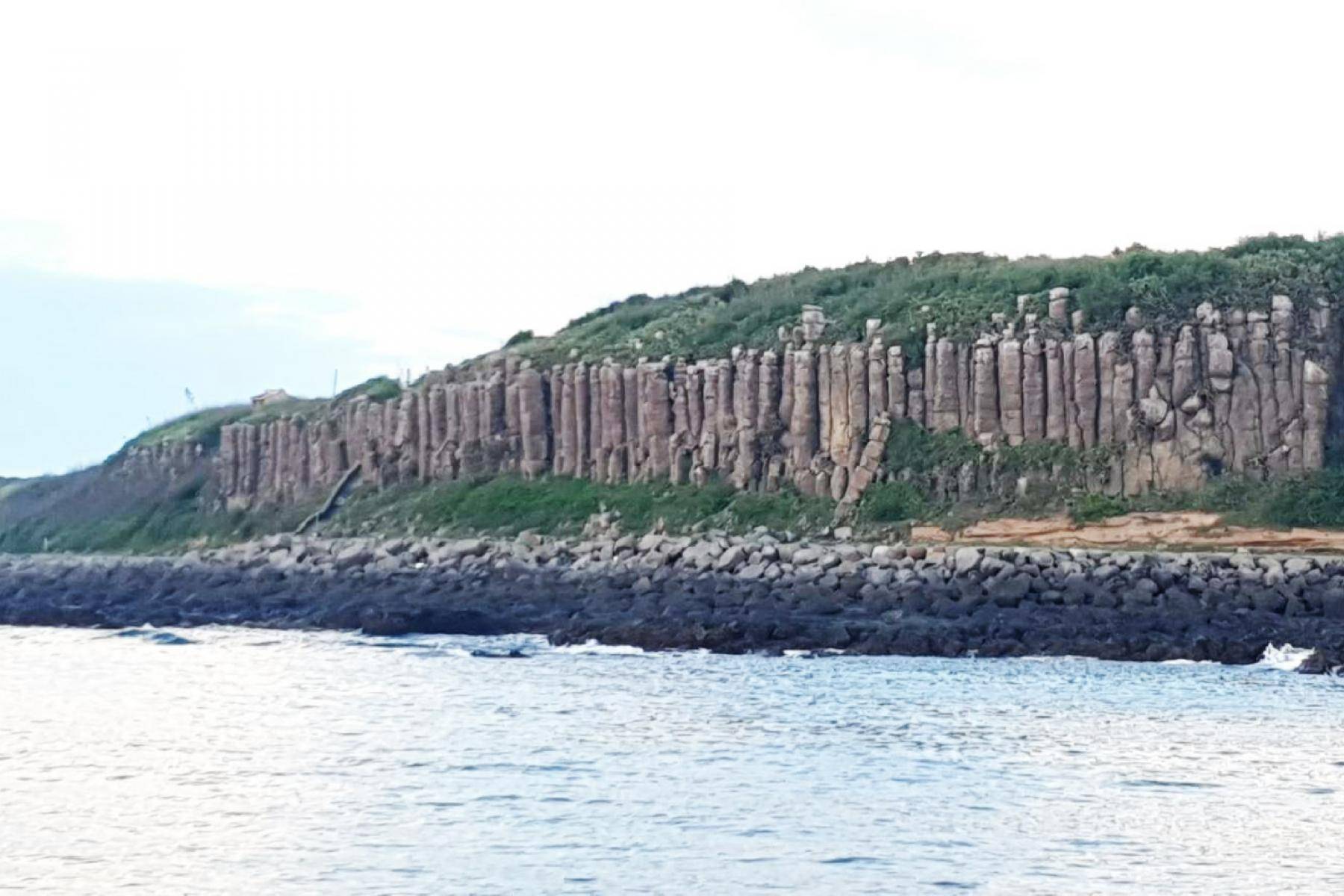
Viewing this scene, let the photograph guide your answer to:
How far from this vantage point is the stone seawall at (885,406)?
1973 inches

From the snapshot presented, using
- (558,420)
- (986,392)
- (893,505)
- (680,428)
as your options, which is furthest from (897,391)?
(558,420)

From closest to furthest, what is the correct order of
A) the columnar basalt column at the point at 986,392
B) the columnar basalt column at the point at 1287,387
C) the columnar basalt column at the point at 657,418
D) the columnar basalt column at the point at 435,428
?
the columnar basalt column at the point at 1287,387
the columnar basalt column at the point at 986,392
the columnar basalt column at the point at 657,418
the columnar basalt column at the point at 435,428

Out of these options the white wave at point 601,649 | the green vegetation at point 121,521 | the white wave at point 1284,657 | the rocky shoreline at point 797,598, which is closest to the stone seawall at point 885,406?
the rocky shoreline at point 797,598

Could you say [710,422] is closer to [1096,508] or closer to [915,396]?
Answer: [915,396]

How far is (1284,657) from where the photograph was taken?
36375 mm

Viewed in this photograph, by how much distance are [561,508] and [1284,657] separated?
27.1 meters

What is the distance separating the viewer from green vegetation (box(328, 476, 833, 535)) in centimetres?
5478

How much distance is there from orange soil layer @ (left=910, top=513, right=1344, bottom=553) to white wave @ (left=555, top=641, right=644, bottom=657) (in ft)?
36.7

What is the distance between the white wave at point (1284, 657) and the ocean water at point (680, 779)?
11 centimetres

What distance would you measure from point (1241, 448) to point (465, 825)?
3296 centimetres

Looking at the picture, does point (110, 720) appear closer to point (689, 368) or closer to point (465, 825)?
point (465, 825)

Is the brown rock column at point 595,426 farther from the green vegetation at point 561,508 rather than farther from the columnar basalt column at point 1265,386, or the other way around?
the columnar basalt column at point 1265,386

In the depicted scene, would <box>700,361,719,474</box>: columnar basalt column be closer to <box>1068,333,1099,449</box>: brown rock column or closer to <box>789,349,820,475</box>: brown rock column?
<box>789,349,820,475</box>: brown rock column

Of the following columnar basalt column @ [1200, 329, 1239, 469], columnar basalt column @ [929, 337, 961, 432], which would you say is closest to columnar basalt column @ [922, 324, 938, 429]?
columnar basalt column @ [929, 337, 961, 432]
